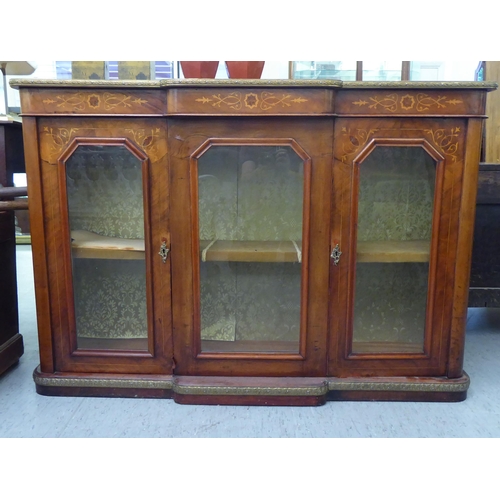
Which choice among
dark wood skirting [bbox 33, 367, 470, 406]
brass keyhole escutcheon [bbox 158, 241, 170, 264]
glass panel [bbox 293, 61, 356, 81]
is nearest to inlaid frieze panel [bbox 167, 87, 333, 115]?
brass keyhole escutcheon [bbox 158, 241, 170, 264]

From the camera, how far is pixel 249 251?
1265 millimetres

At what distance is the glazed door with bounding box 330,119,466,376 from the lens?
1.17m

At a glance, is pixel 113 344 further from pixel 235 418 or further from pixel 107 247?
pixel 235 418

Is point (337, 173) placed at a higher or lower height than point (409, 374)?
higher

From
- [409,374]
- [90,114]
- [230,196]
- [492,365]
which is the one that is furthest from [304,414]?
[90,114]

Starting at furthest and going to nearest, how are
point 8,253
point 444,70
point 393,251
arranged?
1. point 444,70
2. point 8,253
3. point 393,251

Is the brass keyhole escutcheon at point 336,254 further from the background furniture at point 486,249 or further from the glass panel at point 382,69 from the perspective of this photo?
the glass panel at point 382,69

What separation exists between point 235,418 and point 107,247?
1.88 ft

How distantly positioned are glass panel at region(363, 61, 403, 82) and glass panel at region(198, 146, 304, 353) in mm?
1524

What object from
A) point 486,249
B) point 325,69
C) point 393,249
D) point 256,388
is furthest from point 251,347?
point 325,69

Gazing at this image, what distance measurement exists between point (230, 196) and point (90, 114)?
41 centimetres

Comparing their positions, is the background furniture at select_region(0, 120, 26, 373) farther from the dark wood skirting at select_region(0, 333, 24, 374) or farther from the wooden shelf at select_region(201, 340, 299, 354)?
the wooden shelf at select_region(201, 340, 299, 354)

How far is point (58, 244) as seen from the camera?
1220 mm

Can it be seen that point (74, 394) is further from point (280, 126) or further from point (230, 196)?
point (280, 126)
